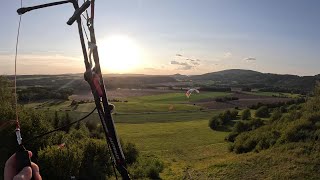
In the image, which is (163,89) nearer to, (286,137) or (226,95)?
(226,95)

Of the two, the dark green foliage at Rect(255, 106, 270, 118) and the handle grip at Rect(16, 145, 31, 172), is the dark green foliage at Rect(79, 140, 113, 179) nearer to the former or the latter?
the handle grip at Rect(16, 145, 31, 172)

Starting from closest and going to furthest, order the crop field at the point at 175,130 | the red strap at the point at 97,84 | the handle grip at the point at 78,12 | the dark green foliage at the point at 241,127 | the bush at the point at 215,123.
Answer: the red strap at the point at 97,84, the handle grip at the point at 78,12, the crop field at the point at 175,130, the dark green foliage at the point at 241,127, the bush at the point at 215,123

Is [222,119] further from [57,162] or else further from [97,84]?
[97,84]

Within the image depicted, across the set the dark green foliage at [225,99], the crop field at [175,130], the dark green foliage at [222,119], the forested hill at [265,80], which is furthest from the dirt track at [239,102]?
the forested hill at [265,80]

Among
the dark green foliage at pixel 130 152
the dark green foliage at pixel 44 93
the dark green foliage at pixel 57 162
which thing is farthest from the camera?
the dark green foliage at pixel 44 93

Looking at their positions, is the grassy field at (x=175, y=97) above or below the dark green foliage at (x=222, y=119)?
above

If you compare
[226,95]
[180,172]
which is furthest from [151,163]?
[226,95]

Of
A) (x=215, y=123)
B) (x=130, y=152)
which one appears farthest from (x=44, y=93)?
(x=130, y=152)

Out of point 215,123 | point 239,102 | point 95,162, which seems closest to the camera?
point 95,162

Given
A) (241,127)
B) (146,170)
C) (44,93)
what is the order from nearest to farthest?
(146,170)
(241,127)
(44,93)

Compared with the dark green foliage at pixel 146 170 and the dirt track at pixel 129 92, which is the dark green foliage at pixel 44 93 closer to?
the dirt track at pixel 129 92

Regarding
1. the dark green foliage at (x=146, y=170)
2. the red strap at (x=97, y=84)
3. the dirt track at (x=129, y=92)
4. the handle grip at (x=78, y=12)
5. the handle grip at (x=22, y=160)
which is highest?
the handle grip at (x=78, y=12)
